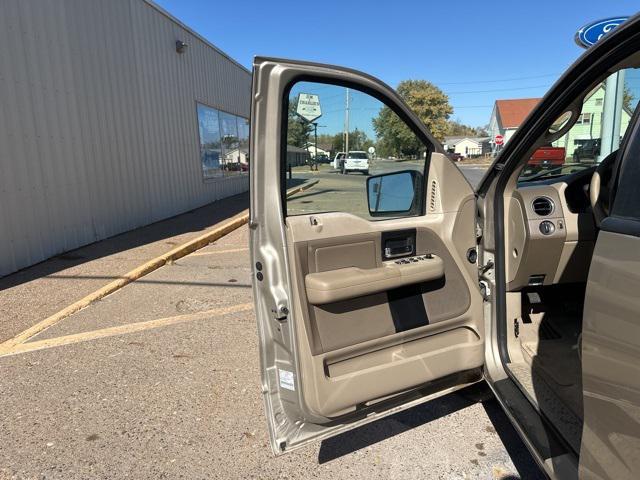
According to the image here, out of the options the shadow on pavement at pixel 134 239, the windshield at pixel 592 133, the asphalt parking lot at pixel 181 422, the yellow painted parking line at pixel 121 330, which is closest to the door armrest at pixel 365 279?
the windshield at pixel 592 133

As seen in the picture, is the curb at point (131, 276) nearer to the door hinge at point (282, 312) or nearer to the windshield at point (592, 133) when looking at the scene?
the door hinge at point (282, 312)

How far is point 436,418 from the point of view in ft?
8.95

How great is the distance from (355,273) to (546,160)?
5.21 feet

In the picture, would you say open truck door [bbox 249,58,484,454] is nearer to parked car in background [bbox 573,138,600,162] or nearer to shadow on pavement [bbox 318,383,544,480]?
shadow on pavement [bbox 318,383,544,480]

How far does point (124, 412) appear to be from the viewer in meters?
2.82

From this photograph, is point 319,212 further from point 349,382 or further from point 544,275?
point 544,275

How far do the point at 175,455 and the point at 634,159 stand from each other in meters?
2.62

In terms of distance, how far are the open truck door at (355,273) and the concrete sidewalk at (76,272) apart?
3.45m

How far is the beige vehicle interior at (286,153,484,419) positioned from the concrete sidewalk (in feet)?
11.6

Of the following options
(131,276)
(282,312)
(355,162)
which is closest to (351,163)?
(355,162)

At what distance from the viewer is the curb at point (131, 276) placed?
386 cm

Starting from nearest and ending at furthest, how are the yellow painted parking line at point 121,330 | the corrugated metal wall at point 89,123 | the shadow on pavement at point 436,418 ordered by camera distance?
1. the shadow on pavement at point 436,418
2. the yellow painted parking line at point 121,330
3. the corrugated metal wall at point 89,123

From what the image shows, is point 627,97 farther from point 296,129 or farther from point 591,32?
point 591,32

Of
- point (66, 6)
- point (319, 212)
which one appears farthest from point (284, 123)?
point (66, 6)
